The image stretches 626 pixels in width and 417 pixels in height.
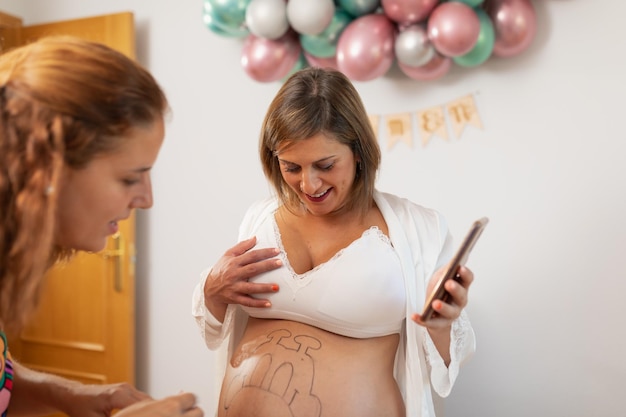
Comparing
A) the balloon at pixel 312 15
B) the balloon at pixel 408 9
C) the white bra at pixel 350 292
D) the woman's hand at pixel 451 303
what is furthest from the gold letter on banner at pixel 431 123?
the woman's hand at pixel 451 303

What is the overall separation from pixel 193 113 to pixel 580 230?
1.71 m

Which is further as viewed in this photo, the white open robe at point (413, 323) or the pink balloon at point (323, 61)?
the pink balloon at point (323, 61)

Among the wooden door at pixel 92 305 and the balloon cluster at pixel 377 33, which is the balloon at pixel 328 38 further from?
the wooden door at pixel 92 305

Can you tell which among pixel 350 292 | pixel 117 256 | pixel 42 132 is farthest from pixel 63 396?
pixel 117 256

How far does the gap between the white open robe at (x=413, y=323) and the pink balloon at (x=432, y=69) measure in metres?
0.66

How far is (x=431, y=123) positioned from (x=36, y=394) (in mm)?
1646

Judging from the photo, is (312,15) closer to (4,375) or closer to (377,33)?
(377,33)

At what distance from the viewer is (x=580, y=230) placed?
79.4 inches

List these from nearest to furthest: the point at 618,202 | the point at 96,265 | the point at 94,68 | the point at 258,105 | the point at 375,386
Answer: the point at 94,68
the point at 375,386
the point at 618,202
the point at 258,105
the point at 96,265

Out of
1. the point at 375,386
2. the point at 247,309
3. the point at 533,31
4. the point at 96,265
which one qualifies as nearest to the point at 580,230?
the point at 533,31

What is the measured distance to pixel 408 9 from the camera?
1.98 meters

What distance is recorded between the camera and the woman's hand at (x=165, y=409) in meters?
0.81

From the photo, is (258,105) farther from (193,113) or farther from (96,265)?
(96,265)

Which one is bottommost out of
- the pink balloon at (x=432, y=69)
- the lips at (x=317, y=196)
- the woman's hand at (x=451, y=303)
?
the woman's hand at (x=451, y=303)
